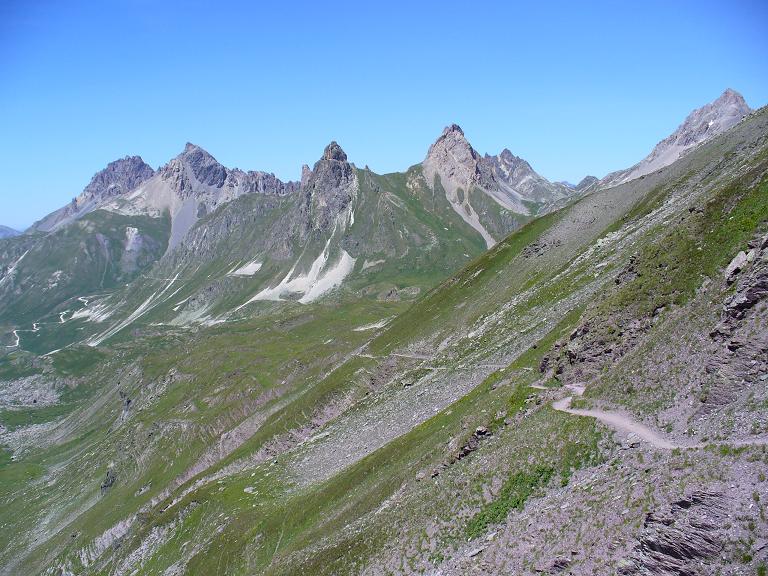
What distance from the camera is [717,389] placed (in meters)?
31.0

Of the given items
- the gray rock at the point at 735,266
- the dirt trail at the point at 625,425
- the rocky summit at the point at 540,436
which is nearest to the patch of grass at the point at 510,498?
the rocky summit at the point at 540,436

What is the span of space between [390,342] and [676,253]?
8155 cm

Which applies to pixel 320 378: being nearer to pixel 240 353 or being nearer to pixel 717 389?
pixel 240 353

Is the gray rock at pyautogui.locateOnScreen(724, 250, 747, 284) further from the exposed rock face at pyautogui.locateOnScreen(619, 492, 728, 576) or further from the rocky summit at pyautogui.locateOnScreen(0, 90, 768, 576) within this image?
the exposed rock face at pyautogui.locateOnScreen(619, 492, 728, 576)

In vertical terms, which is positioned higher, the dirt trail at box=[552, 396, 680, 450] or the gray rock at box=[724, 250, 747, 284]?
the gray rock at box=[724, 250, 747, 284]

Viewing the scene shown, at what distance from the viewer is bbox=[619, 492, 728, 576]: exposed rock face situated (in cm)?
2217

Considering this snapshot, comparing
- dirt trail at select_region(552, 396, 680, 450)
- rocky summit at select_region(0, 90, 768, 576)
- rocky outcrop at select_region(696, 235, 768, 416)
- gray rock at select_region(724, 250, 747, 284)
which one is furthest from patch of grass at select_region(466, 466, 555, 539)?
gray rock at select_region(724, 250, 747, 284)

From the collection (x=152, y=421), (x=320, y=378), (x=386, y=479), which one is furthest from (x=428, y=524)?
(x=152, y=421)

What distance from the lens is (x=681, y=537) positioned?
74.6ft

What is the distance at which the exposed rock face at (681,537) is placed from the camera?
2217cm

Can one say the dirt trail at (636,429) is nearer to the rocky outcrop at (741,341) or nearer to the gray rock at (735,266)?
the rocky outcrop at (741,341)

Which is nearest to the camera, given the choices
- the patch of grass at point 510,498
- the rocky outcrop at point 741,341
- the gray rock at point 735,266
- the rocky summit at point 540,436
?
the rocky summit at point 540,436

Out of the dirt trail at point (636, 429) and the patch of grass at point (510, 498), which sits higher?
the dirt trail at point (636, 429)

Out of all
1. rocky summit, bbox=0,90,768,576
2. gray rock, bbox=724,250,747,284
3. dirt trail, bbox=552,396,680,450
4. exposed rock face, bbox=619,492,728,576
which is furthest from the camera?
gray rock, bbox=724,250,747,284
